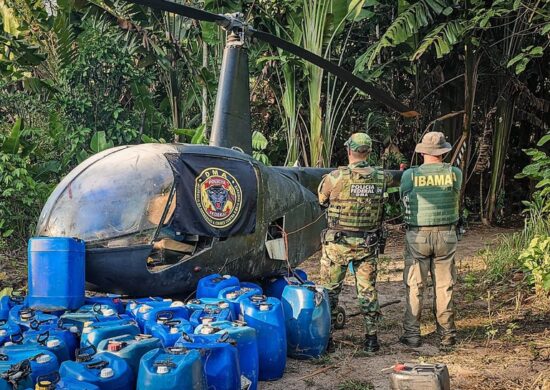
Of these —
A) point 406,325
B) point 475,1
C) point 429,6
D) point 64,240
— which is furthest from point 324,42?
point 64,240

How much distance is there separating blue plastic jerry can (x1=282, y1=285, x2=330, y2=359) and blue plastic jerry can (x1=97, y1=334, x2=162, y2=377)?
1574 mm

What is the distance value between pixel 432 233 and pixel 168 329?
2630mm

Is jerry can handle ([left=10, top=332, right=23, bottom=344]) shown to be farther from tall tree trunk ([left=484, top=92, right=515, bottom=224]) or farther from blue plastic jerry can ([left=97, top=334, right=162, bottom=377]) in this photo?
tall tree trunk ([left=484, top=92, right=515, bottom=224])

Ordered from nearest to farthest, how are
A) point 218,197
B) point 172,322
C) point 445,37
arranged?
point 172,322 < point 218,197 < point 445,37

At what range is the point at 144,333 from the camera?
434cm

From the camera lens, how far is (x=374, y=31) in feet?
45.7

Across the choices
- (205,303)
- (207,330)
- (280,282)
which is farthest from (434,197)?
(207,330)

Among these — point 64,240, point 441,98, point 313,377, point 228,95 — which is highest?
point 441,98

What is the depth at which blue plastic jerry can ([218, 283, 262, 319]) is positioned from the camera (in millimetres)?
4789

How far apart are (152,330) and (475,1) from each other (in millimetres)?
9071

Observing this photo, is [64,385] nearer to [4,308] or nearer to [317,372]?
[4,308]

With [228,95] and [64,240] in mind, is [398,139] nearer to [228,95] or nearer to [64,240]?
[228,95]

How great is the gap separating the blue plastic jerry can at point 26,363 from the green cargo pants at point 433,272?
3.30 metres

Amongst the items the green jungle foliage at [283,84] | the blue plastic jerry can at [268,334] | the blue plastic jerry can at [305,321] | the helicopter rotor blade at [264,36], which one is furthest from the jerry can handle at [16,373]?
the green jungle foliage at [283,84]
